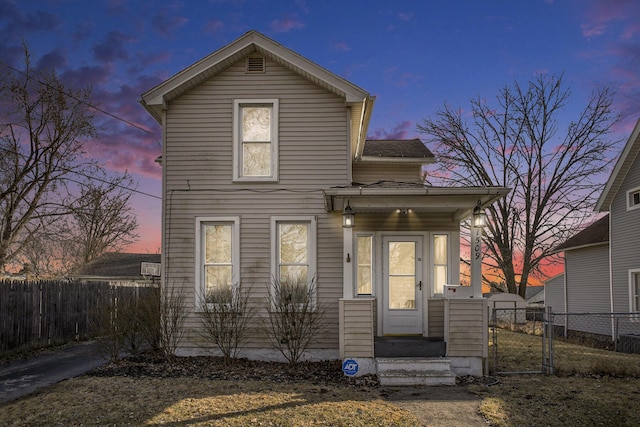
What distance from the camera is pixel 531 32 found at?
16125 mm

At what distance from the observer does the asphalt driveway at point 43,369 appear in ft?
27.8

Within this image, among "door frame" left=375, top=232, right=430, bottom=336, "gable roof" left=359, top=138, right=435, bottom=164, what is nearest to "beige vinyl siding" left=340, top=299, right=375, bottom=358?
"door frame" left=375, top=232, right=430, bottom=336

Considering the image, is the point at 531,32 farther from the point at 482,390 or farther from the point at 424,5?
the point at 482,390

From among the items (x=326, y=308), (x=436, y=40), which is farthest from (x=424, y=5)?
(x=326, y=308)

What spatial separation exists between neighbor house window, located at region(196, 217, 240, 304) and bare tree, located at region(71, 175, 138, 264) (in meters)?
15.1

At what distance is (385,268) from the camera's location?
11.3 metres

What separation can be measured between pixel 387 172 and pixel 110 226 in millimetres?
21309

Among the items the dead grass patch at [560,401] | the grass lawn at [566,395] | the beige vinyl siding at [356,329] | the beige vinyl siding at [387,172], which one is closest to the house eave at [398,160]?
the beige vinyl siding at [387,172]

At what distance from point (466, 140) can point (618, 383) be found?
19.6 m

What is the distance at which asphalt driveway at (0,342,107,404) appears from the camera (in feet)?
27.8

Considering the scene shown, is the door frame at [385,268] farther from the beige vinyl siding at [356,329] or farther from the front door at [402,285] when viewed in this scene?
the beige vinyl siding at [356,329]

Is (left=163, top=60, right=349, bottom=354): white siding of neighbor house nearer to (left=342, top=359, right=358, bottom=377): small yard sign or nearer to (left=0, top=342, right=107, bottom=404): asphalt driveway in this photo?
(left=342, top=359, right=358, bottom=377): small yard sign

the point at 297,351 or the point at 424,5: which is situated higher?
the point at 424,5

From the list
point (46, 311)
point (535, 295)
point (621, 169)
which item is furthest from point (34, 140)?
point (535, 295)
